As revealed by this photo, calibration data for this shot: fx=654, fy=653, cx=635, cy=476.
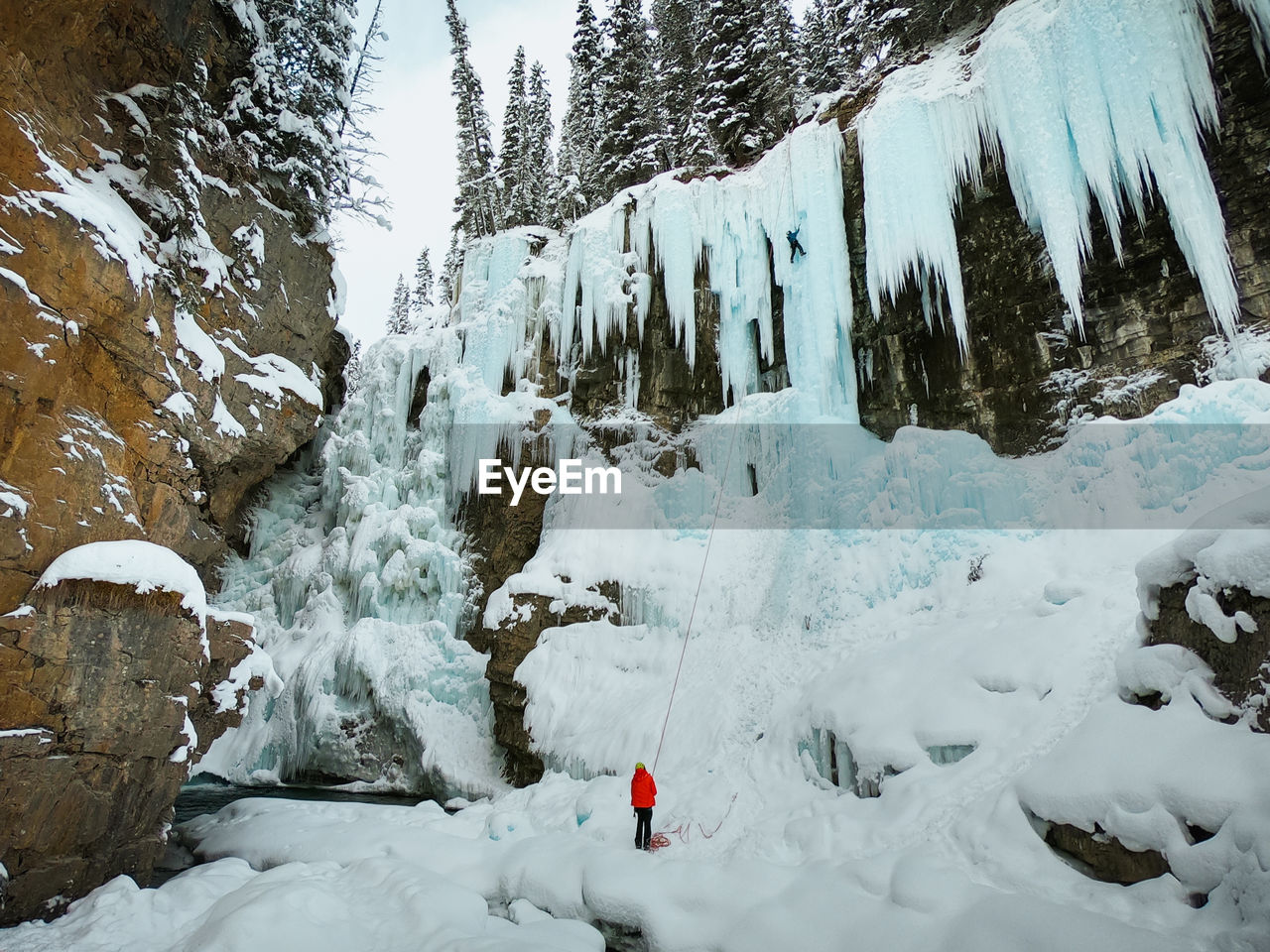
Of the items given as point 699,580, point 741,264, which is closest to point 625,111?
point 741,264

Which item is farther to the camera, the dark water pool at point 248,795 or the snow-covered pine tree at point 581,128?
the snow-covered pine tree at point 581,128

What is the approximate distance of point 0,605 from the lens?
629 centimetres

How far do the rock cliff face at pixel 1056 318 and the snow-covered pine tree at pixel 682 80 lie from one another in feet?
23.1

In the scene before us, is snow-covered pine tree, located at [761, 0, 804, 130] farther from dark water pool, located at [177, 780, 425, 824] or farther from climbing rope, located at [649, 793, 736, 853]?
dark water pool, located at [177, 780, 425, 824]

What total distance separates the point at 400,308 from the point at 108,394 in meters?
29.1

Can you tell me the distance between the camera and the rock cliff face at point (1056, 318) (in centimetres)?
920

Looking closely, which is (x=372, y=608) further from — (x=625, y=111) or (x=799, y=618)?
(x=625, y=111)

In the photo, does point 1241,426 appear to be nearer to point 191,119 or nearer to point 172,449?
point 172,449

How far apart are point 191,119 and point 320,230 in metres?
2.89

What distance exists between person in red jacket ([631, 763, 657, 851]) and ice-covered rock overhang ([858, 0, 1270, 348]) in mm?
9290

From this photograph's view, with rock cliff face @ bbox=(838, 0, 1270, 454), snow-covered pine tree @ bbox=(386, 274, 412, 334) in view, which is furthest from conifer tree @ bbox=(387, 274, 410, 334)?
rock cliff face @ bbox=(838, 0, 1270, 454)

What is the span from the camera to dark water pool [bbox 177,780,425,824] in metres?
11.8

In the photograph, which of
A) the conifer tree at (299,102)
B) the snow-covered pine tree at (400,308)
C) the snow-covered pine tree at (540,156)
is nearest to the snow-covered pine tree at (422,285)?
the snow-covered pine tree at (400,308)

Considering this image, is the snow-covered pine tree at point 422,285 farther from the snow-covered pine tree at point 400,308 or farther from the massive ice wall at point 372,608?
the massive ice wall at point 372,608
